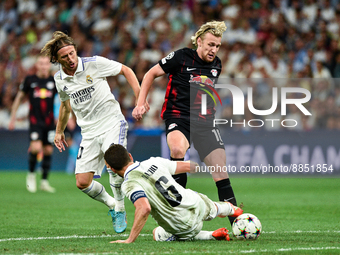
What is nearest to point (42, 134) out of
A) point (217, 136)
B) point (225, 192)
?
point (217, 136)

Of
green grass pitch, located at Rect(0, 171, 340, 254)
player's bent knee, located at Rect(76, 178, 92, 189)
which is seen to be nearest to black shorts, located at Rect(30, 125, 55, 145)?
green grass pitch, located at Rect(0, 171, 340, 254)

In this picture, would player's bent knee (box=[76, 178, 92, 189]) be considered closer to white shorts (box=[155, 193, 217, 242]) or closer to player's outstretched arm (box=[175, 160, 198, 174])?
white shorts (box=[155, 193, 217, 242])

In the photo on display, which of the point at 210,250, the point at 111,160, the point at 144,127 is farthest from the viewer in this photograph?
the point at 144,127

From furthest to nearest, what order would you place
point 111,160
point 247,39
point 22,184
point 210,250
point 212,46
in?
point 247,39, point 22,184, point 212,46, point 111,160, point 210,250

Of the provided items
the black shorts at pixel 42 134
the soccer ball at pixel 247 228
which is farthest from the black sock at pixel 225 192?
the black shorts at pixel 42 134

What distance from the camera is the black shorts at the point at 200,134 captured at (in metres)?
5.78

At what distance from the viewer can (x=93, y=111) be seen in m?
6.23

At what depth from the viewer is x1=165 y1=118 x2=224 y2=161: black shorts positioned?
19.0 feet

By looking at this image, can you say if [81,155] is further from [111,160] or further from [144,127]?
[144,127]

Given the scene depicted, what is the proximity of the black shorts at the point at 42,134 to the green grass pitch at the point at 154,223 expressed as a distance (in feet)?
3.68

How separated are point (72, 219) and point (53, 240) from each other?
1.94m

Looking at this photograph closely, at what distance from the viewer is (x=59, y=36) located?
5945 mm

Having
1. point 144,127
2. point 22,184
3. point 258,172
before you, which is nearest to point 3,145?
point 22,184

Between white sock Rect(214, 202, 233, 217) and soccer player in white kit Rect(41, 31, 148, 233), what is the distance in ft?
4.61
